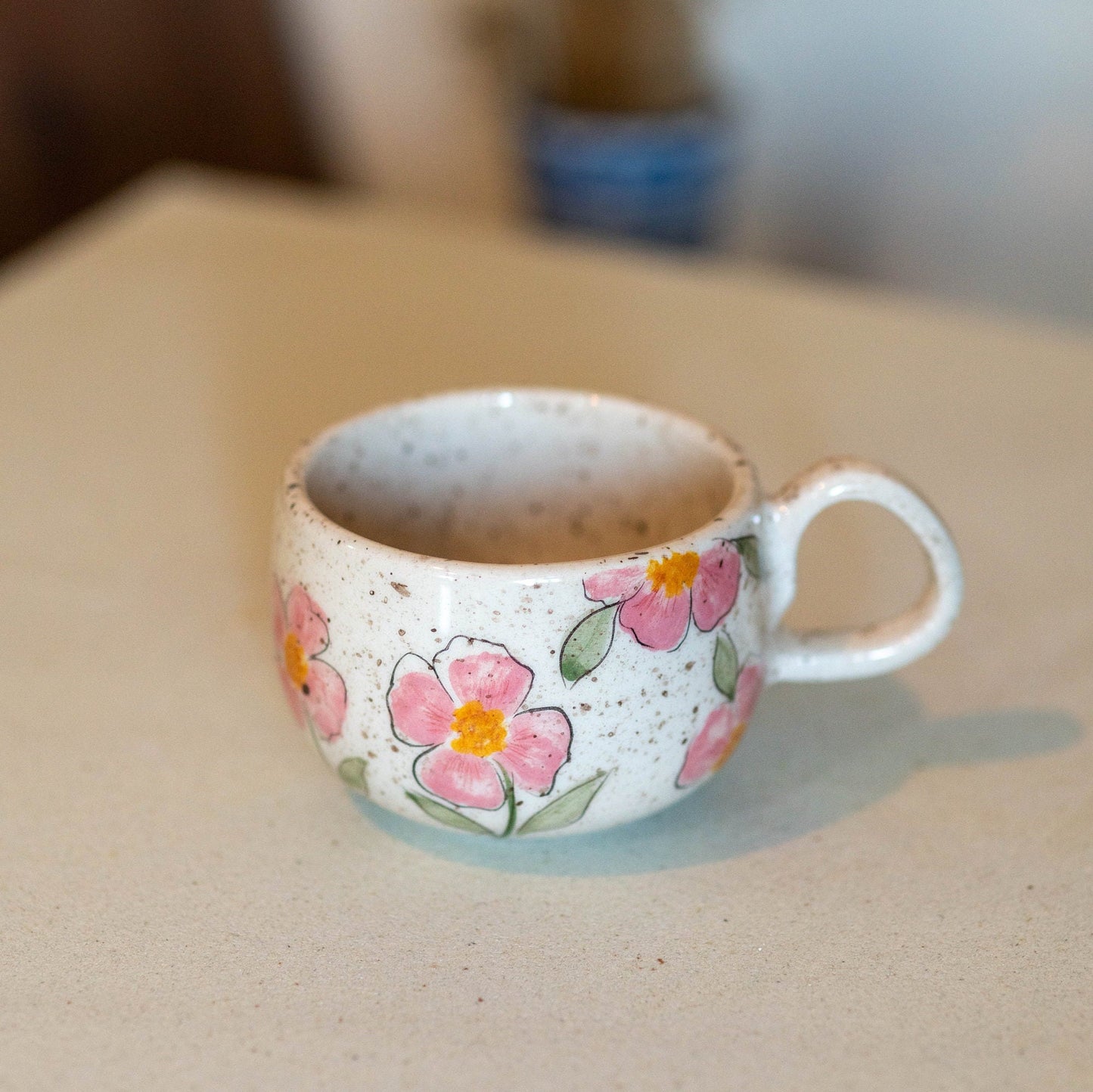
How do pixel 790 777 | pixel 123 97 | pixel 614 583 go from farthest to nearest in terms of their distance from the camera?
1. pixel 123 97
2. pixel 790 777
3. pixel 614 583

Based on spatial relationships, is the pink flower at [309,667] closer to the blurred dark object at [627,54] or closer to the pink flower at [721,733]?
the pink flower at [721,733]

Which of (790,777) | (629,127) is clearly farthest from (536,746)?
(629,127)

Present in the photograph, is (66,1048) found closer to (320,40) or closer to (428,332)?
(428,332)

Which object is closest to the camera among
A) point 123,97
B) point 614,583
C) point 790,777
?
point 614,583

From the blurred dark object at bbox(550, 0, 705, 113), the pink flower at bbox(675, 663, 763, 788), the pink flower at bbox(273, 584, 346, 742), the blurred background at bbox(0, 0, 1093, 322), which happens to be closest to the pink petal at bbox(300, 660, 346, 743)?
the pink flower at bbox(273, 584, 346, 742)

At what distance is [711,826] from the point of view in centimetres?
42

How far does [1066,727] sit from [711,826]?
0.15 m

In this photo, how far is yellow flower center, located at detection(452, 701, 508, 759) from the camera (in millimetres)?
355

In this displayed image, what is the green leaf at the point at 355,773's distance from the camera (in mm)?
380

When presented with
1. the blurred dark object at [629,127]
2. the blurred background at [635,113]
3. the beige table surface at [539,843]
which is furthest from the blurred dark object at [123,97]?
the beige table surface at [539,843]

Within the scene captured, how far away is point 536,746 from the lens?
36cm

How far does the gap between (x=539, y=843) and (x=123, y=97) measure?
4.63 feet

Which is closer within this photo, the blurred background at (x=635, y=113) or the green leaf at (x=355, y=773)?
the green leaf at (x=355, y=773)

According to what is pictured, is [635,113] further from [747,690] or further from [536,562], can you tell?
[747,690]
